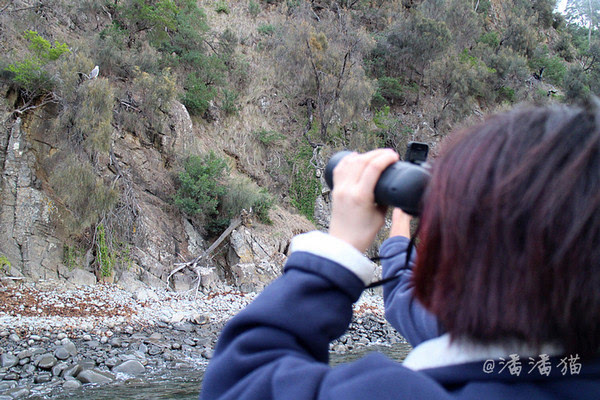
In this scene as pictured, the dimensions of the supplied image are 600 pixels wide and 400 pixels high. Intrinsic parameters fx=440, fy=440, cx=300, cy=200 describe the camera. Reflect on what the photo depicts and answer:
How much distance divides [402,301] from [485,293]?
534 mm

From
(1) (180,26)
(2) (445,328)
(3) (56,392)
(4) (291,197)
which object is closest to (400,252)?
(2) (445,328)

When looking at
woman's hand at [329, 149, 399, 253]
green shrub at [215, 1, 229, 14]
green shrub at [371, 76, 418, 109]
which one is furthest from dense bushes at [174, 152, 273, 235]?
woman's hand at [329, 149, 399, 253]

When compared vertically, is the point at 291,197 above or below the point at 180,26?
below

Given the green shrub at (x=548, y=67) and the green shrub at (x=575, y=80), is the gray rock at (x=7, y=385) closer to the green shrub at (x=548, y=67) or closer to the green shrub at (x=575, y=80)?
the green shrub at (x=575, y=80)

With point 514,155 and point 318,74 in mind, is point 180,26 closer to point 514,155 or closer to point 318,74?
point 318,74

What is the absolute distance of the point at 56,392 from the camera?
5227mm

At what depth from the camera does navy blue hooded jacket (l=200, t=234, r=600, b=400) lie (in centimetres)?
60

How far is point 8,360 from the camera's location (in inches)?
234

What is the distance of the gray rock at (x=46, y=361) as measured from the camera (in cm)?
587

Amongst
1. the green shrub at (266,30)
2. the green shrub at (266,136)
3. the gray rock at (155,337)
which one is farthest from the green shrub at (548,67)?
the gray rock at (155,337)

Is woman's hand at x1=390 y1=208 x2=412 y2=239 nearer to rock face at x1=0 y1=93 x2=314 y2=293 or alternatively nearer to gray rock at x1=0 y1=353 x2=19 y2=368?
gray rock at x1=0 y1=353 x2=19 y2=368

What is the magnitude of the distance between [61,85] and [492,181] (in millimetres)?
Answer: 10847

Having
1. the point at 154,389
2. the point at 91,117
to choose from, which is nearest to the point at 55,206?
the point at 91,117

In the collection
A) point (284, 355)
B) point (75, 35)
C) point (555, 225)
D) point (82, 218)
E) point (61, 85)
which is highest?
point (75, 35)
